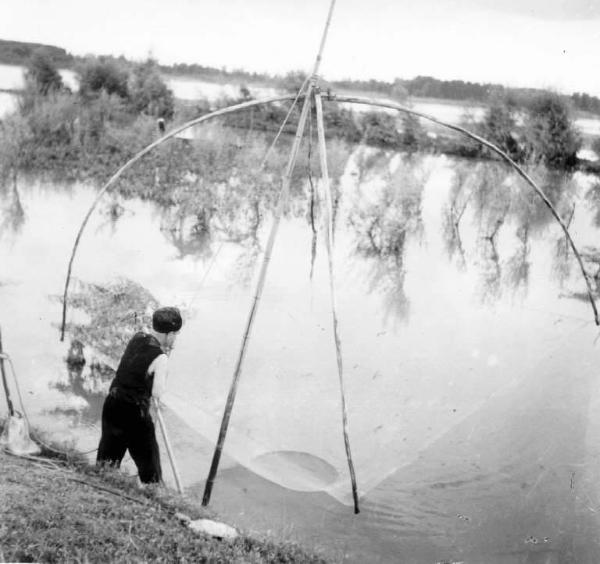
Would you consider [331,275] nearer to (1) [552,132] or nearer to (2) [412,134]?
(1) [552,132]

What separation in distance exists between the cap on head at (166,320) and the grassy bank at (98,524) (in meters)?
0.84

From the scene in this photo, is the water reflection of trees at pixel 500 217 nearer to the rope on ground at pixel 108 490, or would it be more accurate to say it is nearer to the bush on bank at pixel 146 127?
the bush on bank at pixel 146 127

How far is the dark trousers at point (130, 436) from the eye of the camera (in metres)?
3.57

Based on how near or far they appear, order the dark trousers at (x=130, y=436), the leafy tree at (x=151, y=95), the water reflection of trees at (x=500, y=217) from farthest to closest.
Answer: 1. the leafy tree at (x=151, y=95)
2. the water reflection of trees at (x=500, y=217)
3. the dark trousers at (x=130, y=436)

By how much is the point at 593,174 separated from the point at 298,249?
1087 cm

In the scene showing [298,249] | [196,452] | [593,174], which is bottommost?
[196,452]

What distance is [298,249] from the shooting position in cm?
1047

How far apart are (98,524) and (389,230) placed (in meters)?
8.60

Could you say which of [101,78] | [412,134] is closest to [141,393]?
[412,134]

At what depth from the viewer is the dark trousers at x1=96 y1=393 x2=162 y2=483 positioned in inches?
140

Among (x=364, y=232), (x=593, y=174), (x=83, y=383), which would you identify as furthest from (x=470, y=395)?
(x=593, y=174)

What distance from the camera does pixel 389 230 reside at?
1113 centimetres

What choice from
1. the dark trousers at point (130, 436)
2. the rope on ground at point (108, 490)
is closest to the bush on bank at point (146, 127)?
the dark trousers at point (130, 436)

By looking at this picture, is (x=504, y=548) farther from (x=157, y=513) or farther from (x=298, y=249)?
(x=298, y=249)
